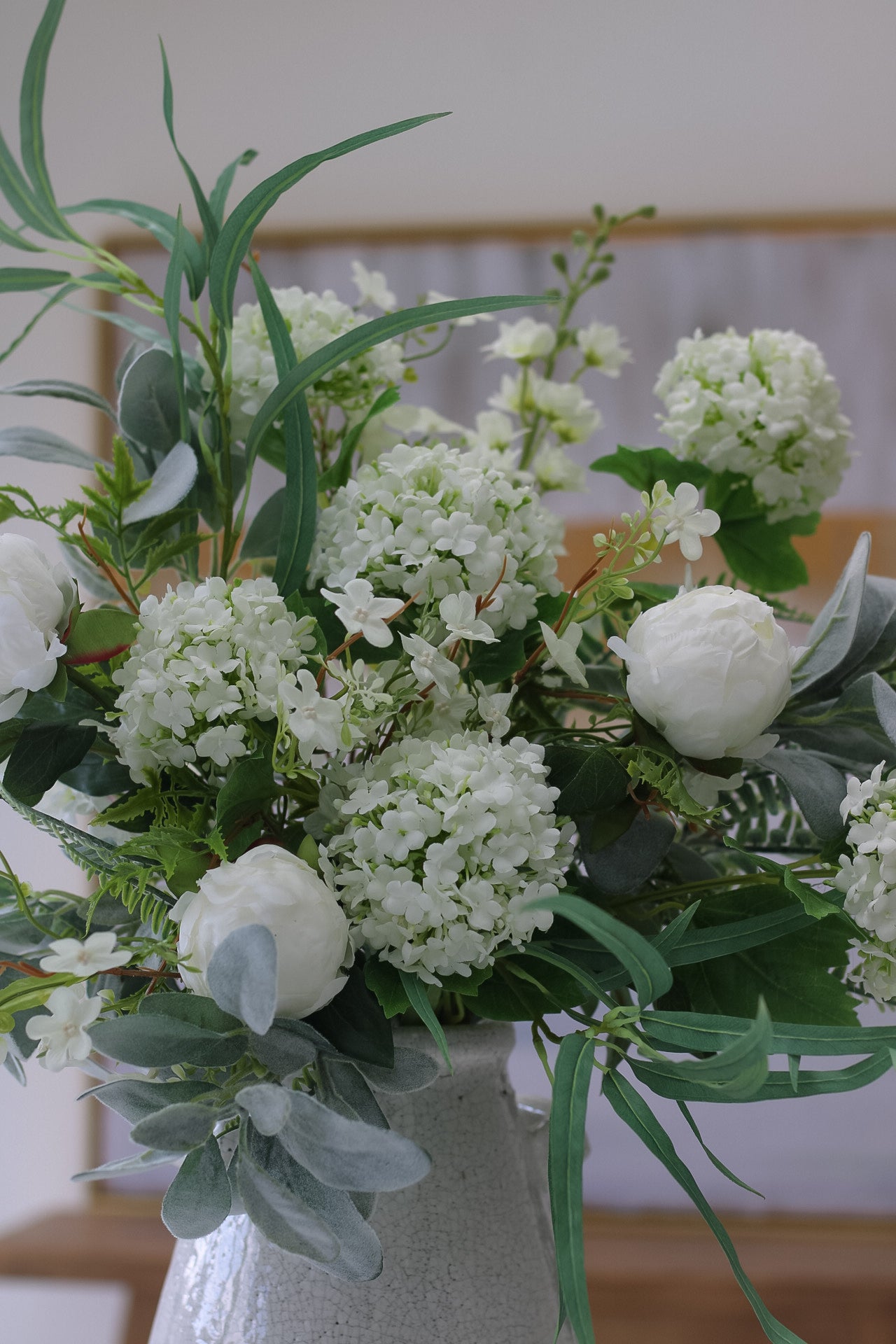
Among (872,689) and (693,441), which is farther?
(693,441)

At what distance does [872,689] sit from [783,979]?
0.31ft

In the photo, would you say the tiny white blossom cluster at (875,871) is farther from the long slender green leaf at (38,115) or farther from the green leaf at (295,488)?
the long slender green leaf at (38,115)

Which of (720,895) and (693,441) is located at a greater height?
(693,441)

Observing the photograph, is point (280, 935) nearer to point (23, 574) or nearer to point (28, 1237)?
point (23, 574)

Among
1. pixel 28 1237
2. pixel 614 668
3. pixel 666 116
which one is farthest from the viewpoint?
pixel 666 116

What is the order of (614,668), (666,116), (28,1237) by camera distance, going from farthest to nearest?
(666,116)
(28,1237)
(614,668)

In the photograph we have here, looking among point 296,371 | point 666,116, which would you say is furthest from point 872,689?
point 666,116

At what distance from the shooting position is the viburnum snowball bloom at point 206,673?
285mm

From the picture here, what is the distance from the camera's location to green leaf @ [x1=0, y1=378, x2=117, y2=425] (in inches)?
15.5

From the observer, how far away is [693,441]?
0.44 metres

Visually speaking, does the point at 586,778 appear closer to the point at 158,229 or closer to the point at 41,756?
the point at 41,756

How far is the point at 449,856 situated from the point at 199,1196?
10cm

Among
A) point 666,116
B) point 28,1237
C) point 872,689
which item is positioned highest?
point 666,116

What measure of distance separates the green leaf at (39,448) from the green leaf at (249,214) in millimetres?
72
